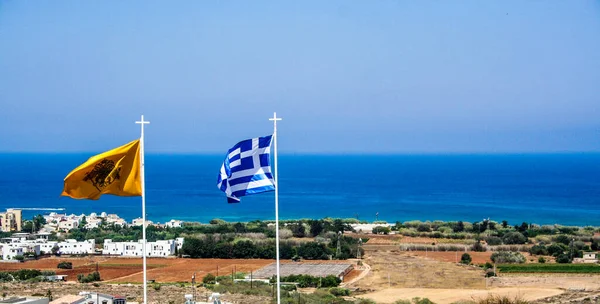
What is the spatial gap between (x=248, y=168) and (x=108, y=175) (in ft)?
7.85

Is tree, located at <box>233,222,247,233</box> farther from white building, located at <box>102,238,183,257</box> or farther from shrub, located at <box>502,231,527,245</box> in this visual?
shrub, located at <box>502,231,527,245</box>

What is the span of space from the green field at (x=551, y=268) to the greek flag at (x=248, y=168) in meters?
29.0

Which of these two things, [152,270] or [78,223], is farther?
[78,223]

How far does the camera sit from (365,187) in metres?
137

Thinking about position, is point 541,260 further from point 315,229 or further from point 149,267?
point 149,267

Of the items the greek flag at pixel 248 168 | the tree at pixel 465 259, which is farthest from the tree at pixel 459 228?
the greek flag at pixel 248 168

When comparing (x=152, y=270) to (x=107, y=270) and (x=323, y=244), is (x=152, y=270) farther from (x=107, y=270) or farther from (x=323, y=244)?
(x=323, y=244)

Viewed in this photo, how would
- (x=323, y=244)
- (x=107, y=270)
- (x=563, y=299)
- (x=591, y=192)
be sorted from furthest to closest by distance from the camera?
(x=591, y=192) → (x=323, y=244) → (x=107, y=270) → (x=563, y=299)

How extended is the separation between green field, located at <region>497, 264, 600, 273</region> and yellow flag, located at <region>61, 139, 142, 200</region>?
30253mm

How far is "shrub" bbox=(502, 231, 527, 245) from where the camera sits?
174 ft

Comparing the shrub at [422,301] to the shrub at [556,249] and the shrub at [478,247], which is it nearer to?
the shrub at [556,249]

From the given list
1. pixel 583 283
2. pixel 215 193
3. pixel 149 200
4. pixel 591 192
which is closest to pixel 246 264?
pixel 583 283

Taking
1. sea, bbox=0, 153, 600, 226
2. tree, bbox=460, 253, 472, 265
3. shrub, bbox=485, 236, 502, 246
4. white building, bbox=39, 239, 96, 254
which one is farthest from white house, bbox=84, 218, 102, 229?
tree, bbox=460, 253, 472, 265

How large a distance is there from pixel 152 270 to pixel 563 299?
2156 centimetres
